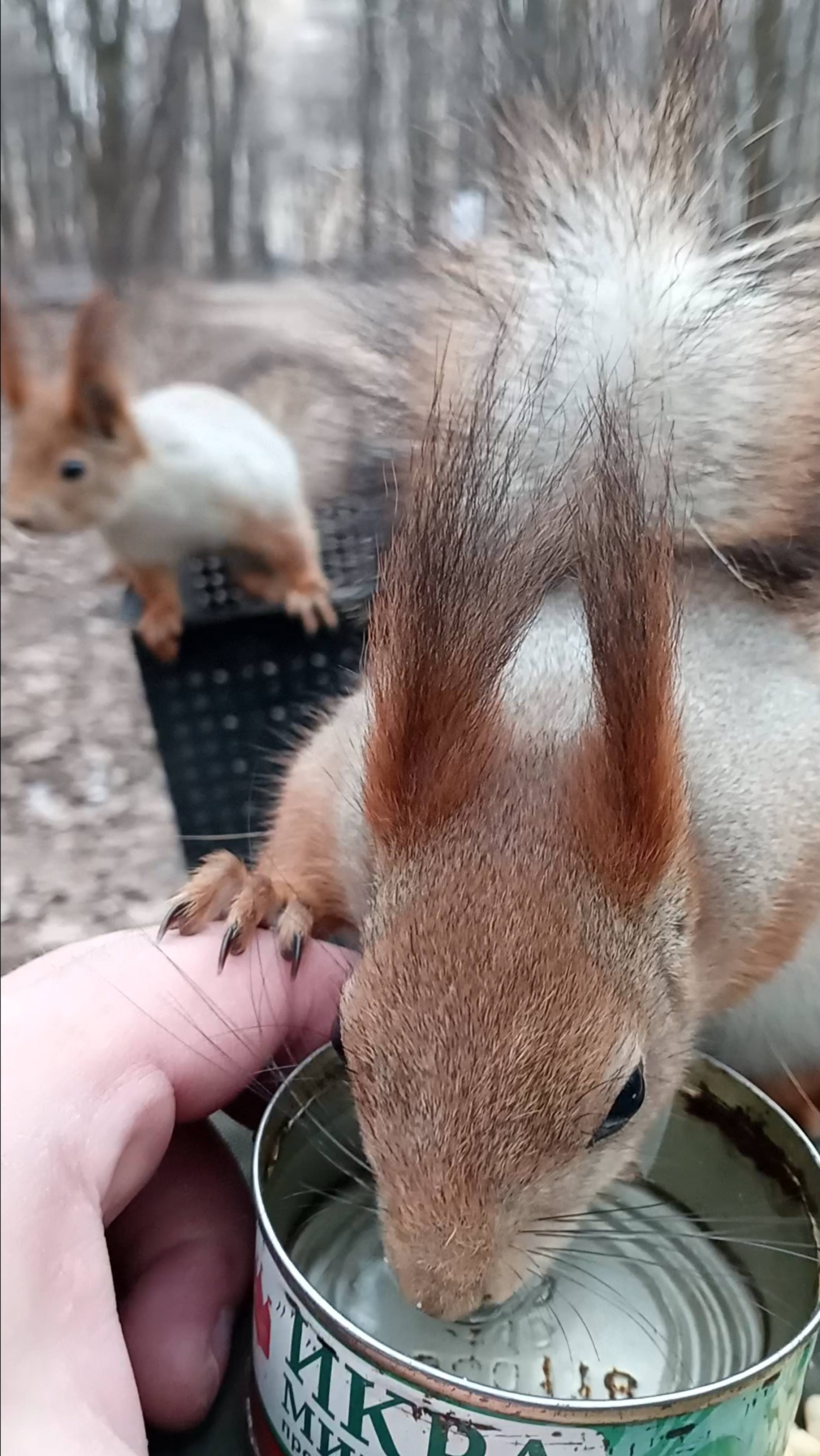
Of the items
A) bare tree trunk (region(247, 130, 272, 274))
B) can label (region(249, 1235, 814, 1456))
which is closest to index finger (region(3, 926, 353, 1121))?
can label (region(249, 1235, 814, 1456))

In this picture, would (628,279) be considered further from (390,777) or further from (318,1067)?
(318,1067)

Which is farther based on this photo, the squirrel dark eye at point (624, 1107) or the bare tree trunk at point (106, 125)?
the bare tree trunk at point (106, 125)

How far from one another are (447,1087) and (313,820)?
0.39 m

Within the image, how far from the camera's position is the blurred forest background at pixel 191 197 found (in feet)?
3.20

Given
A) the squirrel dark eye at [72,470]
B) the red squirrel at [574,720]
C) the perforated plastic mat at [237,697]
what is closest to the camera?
the red squirrel at [574,720]

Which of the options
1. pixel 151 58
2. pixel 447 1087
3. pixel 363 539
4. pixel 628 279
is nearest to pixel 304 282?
pixel 151 58

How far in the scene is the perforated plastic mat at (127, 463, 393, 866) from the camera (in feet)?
4.80

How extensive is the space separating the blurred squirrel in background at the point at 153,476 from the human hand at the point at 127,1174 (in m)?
1.51

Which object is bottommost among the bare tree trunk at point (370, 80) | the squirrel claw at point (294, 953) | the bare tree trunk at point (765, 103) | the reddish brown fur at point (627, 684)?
the squirrel claw at point (294, 953)

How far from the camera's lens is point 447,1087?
568 mm

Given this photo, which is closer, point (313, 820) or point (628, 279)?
point (628, 279)

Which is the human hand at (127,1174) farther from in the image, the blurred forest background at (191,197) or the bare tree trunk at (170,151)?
the bare tree trunk at (170,151)

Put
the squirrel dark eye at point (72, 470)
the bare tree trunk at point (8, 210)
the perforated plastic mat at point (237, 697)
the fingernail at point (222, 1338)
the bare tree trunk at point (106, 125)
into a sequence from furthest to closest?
the squirrel dark eye at point (72, 470)
the bare tree trunk at point (8, 210)
the bare tree trunk at point (106, 125)
the perforated plastic mat at point (237, 697)
the fingernail at point (222, 1338)

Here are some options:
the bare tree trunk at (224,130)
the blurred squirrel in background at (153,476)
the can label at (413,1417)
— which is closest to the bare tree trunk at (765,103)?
the can label at (413,1417)
